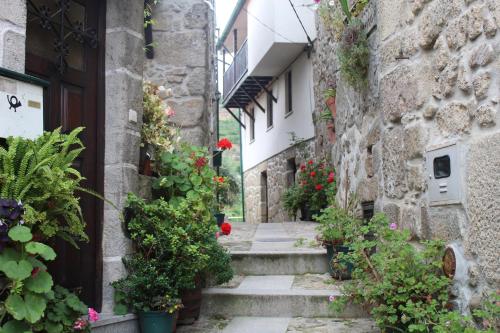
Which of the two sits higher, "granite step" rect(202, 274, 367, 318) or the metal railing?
the metal railing

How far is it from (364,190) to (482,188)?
201 cm

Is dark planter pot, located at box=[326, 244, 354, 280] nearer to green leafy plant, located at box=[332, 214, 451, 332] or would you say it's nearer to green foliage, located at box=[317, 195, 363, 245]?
green foliage, located at box=[317, 195, 363, 245]

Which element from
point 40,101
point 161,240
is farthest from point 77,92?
point 161,240

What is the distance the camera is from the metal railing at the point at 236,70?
48.0 ft

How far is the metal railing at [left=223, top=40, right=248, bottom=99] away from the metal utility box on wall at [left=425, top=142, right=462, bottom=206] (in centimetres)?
1171

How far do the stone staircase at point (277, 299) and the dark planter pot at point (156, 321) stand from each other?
0.29m

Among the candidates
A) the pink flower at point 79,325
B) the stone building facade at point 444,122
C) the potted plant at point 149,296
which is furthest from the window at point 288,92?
the pink flower at point 79,325

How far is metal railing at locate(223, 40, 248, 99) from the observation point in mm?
14616

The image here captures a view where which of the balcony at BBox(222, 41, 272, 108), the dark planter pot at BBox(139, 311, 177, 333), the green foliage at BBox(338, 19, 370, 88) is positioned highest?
the balcony at BBox(222, 41, 272, 108)

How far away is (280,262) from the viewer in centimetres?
469

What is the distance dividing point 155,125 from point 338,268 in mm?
1752

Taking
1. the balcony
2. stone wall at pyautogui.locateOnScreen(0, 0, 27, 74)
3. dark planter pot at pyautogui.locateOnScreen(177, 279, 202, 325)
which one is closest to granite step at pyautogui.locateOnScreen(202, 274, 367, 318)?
dark planter pot at pyautogui.locateOnScreen(177, 279, 202, 325)

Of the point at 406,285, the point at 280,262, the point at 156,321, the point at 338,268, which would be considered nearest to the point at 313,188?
the point at 280,262

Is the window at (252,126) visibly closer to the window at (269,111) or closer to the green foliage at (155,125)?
the window at (269,111)
